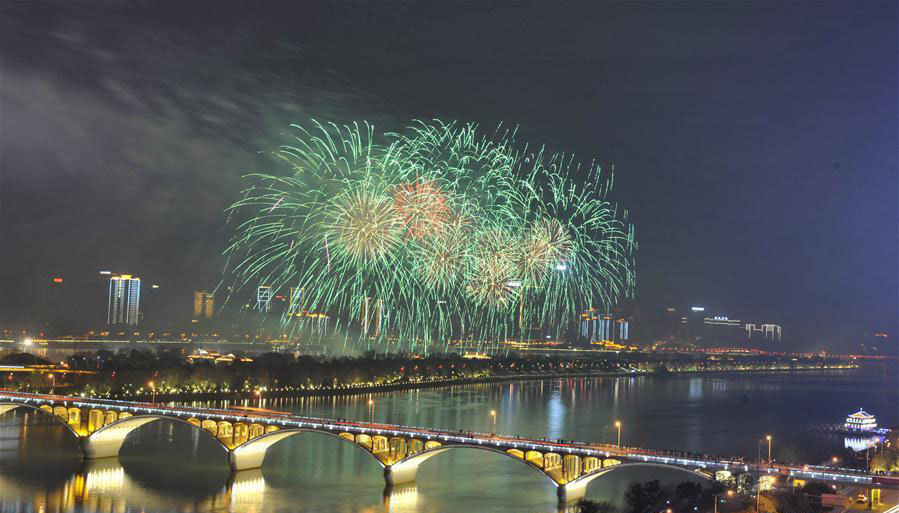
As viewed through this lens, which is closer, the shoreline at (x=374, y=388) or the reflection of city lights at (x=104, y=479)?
the reflection of city lights at (x=104, y=479)

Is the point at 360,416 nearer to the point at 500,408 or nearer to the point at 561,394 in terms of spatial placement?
the point at 500,408

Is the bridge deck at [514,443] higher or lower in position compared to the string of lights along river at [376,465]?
higher

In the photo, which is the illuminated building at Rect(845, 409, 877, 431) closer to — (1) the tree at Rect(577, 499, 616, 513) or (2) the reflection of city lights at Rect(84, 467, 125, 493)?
(1) the tree at Rect(577, 499, 616, 513)

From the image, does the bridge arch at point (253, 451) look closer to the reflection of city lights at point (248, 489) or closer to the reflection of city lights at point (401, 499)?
the reflection of city lights at point (248, 489)

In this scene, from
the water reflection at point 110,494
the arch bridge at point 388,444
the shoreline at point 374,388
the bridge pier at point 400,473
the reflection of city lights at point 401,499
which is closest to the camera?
the arch bridge at point 388,444

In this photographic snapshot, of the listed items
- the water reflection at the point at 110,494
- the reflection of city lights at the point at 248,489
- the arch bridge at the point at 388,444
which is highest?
the arch bridge at the point at 388,444

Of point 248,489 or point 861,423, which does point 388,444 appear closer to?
point 248,489

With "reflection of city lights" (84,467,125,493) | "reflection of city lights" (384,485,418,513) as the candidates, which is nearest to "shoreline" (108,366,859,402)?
"reflection of city lights" (84,467,125,493)

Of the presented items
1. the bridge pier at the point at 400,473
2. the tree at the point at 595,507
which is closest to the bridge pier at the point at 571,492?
the tree at the point at 595,507
